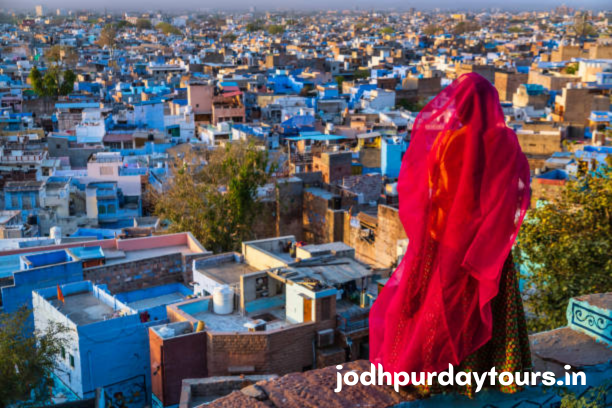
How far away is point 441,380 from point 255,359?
228 inches

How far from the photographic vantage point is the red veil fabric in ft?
7.84

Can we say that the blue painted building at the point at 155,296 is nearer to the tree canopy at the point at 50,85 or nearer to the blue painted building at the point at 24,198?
the blue painted building at the point at 24,198

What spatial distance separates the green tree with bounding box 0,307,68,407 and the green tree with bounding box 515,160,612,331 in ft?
15.1

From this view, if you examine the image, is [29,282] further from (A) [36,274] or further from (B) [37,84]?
(B) [37,84]

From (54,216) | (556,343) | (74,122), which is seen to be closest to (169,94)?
(74,122)

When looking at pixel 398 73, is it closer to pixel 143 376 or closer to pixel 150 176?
pixel 150 176

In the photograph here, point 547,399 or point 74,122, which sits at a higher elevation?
point 547,399

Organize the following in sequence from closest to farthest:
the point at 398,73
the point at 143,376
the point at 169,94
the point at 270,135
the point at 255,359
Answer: the point at 255,359 < the point at 143,376 < the point at 270,135 < the point at 169,94 < the point at 398,73

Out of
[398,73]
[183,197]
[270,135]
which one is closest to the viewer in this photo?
[183,197]

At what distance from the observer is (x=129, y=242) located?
→ 11.8m

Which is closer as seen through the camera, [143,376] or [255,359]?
[255,359]

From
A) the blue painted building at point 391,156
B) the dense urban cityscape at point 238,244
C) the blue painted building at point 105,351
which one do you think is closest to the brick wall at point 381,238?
the dense urban cityscape at point 238,244

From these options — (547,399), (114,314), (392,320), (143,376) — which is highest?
(392,320)

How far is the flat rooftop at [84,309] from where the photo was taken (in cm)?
860
